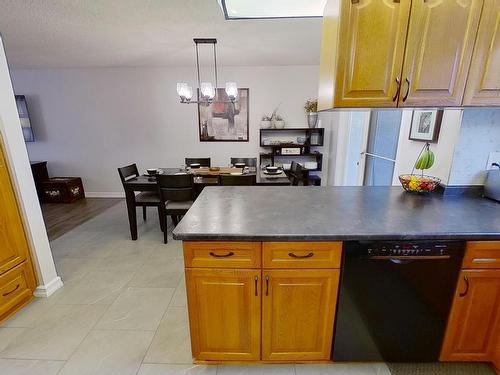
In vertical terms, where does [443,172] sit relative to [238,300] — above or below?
above

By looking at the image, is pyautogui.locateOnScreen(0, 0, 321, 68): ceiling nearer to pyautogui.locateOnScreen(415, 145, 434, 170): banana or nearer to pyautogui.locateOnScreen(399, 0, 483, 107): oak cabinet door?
pyautogui.locateOnScreen(399, 0, 483, 107): oak cabinet door

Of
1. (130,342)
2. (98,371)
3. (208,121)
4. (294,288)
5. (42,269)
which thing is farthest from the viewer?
(208,121)

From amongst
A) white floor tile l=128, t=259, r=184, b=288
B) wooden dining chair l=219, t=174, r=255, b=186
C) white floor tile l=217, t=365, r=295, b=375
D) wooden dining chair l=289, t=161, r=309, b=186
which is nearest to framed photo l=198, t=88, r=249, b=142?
wooden dining chair l=289, t=161, r=309, b=186

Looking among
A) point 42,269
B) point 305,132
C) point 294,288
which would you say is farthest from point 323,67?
point 305,132

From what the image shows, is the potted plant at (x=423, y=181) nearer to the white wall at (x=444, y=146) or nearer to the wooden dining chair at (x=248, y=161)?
the white wall at (x=444, y=146)

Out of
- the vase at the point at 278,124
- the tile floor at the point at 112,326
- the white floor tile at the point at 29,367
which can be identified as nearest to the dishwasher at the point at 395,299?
the tile floor at the point at 112,326

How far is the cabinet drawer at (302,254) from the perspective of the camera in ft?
3.81

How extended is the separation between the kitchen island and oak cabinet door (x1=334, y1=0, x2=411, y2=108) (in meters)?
0.65

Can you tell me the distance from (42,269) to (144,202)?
119 cm

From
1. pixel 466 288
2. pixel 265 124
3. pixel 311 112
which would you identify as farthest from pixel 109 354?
pixel 311 112

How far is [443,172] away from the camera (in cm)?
171

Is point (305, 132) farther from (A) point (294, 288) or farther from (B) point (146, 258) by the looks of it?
(A) point (294, 288)

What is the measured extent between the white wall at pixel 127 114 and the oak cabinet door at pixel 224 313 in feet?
11.6

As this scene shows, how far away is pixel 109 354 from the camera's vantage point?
1.50 m
